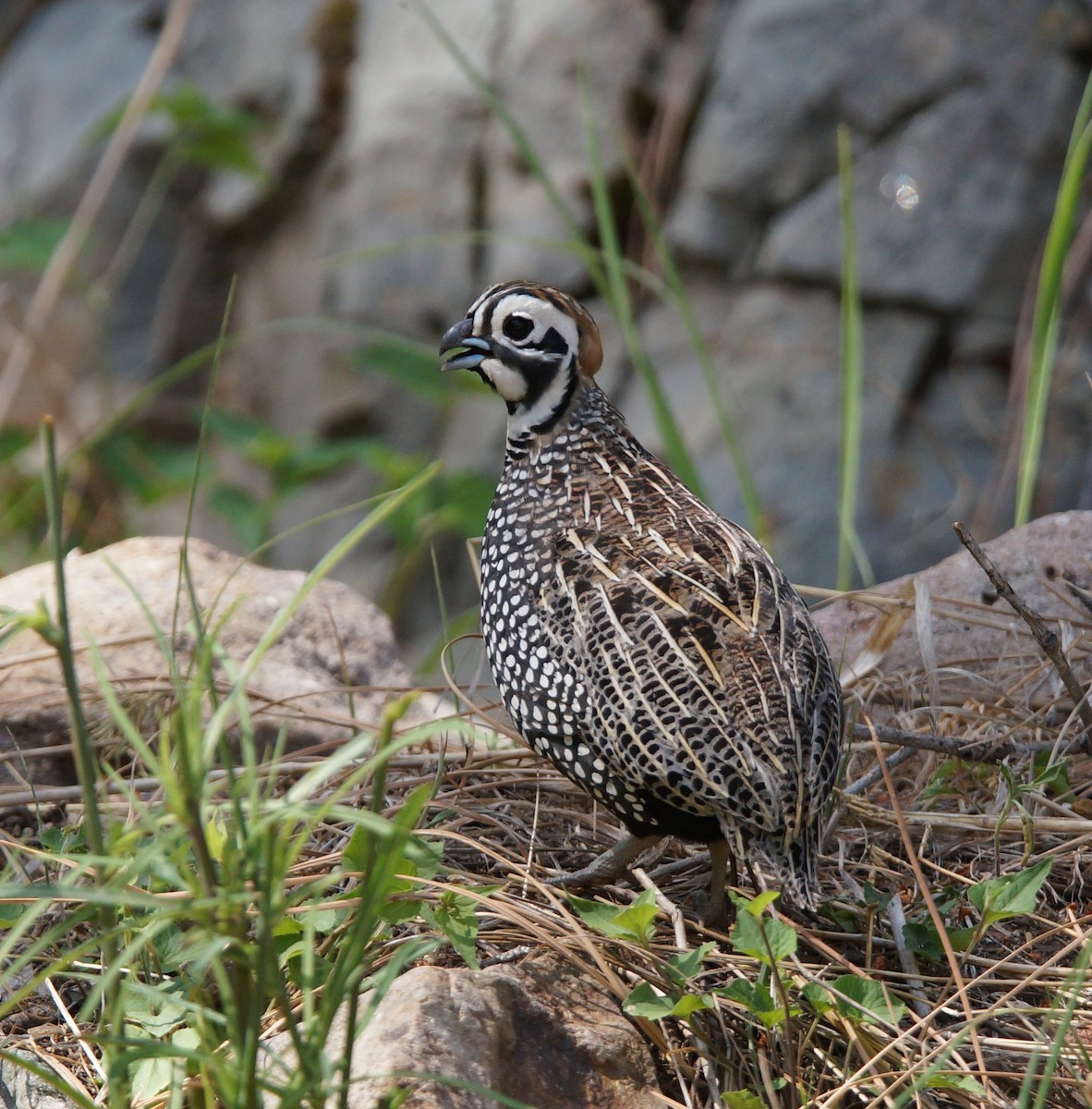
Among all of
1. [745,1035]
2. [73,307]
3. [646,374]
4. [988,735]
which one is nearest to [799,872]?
[745,1035]

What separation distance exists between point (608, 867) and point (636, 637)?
55 centimetres

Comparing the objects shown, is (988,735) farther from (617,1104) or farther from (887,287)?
(887,287)

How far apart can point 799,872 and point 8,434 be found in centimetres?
664

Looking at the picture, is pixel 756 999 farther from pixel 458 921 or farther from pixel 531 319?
pixel 531 319

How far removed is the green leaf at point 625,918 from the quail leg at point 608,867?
38cm

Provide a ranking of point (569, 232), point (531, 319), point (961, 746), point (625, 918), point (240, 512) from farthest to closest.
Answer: point (569, 232), point (240, 512), point (531, 319), point (961, 746), point (625, 918)

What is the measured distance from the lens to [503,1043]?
233cm

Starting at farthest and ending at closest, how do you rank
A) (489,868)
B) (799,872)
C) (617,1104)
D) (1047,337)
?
1. (1047,337)
2. (489,868)
3. (799,872)
4. (617,1104)

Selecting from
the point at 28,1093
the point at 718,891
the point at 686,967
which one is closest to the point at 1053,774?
the point at 718,891

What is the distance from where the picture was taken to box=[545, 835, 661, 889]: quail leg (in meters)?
2.90

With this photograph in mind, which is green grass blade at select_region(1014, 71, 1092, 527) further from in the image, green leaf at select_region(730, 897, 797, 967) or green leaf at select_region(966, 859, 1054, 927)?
green leaf at select_region(730, 897, 797, 967)

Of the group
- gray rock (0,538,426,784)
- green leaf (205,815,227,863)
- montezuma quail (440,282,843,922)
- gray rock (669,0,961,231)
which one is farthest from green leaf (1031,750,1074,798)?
gray rock (669,0,961,231)

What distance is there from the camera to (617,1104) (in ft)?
7.59

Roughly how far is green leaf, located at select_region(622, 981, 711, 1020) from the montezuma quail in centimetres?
33
